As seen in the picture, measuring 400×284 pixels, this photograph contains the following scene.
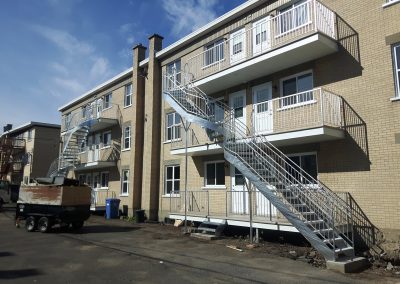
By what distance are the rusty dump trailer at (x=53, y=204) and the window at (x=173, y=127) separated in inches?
221

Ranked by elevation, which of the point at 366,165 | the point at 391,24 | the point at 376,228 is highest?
the point at 391,24

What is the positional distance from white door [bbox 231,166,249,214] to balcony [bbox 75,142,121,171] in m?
12.5

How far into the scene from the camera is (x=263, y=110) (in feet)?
51.6

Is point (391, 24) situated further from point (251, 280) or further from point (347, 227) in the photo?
point (251, 280)

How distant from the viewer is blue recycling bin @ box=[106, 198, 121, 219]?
2473 cm

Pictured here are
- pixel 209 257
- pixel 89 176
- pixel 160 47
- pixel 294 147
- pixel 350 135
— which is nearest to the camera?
pixel 209 257

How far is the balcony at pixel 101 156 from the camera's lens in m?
27.4

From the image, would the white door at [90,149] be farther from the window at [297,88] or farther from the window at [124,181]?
the window at [297,88]

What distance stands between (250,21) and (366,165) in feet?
27.7

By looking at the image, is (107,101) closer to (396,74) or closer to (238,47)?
(238,47)

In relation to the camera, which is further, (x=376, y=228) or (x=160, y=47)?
(x=160, y=47)

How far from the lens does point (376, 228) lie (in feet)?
38.5

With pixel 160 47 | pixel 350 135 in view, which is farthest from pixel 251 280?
pixel 160 47

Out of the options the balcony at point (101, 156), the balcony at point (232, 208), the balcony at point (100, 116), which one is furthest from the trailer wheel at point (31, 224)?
the balcony at point (100, 116)
